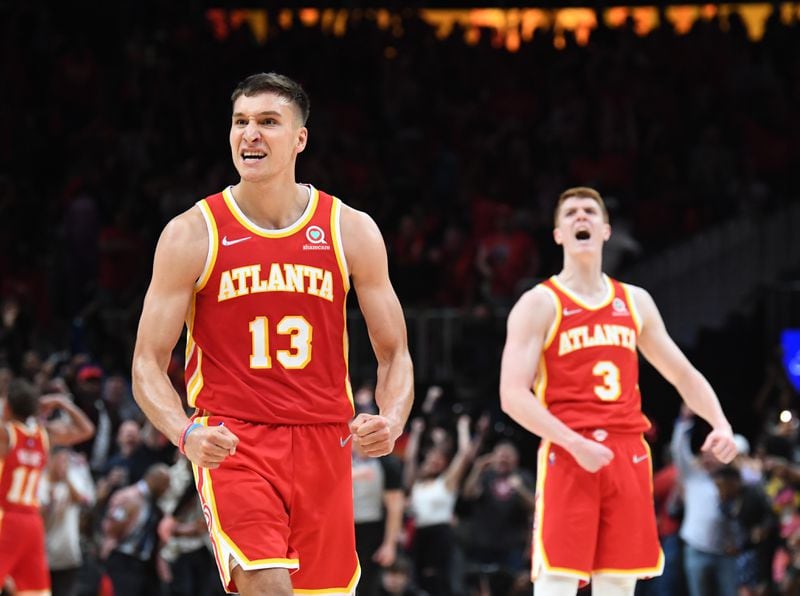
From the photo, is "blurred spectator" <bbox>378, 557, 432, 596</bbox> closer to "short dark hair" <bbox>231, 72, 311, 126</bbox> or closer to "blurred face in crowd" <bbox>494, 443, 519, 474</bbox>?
"blurred face in crowd" <bbox>494, 443, 519, 474</bbox>

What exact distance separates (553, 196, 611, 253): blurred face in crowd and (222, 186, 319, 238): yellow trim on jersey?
2.59m

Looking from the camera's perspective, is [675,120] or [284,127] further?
[675,120]

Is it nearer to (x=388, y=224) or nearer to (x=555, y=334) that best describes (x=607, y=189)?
(x=388, y=224)

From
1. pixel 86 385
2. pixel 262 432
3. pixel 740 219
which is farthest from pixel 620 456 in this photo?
pixel 740 219

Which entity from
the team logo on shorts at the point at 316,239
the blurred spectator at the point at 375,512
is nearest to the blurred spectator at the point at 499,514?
the blurred spectator at the point at 375,512

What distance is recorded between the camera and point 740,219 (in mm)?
16188

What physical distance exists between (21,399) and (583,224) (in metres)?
4.81

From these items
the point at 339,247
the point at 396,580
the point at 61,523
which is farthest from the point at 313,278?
the point at 396,580

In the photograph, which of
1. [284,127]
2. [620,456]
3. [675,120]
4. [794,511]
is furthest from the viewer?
[675,120]

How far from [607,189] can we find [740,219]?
1.63 metres

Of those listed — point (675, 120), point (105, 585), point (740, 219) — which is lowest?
point (105, 585)

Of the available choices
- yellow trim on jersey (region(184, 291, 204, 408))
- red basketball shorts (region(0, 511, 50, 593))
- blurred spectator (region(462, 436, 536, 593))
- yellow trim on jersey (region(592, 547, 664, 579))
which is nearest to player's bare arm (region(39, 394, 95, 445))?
red basketball shorts (region(0, 511, 50, 593))

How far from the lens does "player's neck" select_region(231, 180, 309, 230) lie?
Answer: 574 centimetres

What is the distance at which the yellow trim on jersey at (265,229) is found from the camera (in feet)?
18.6
